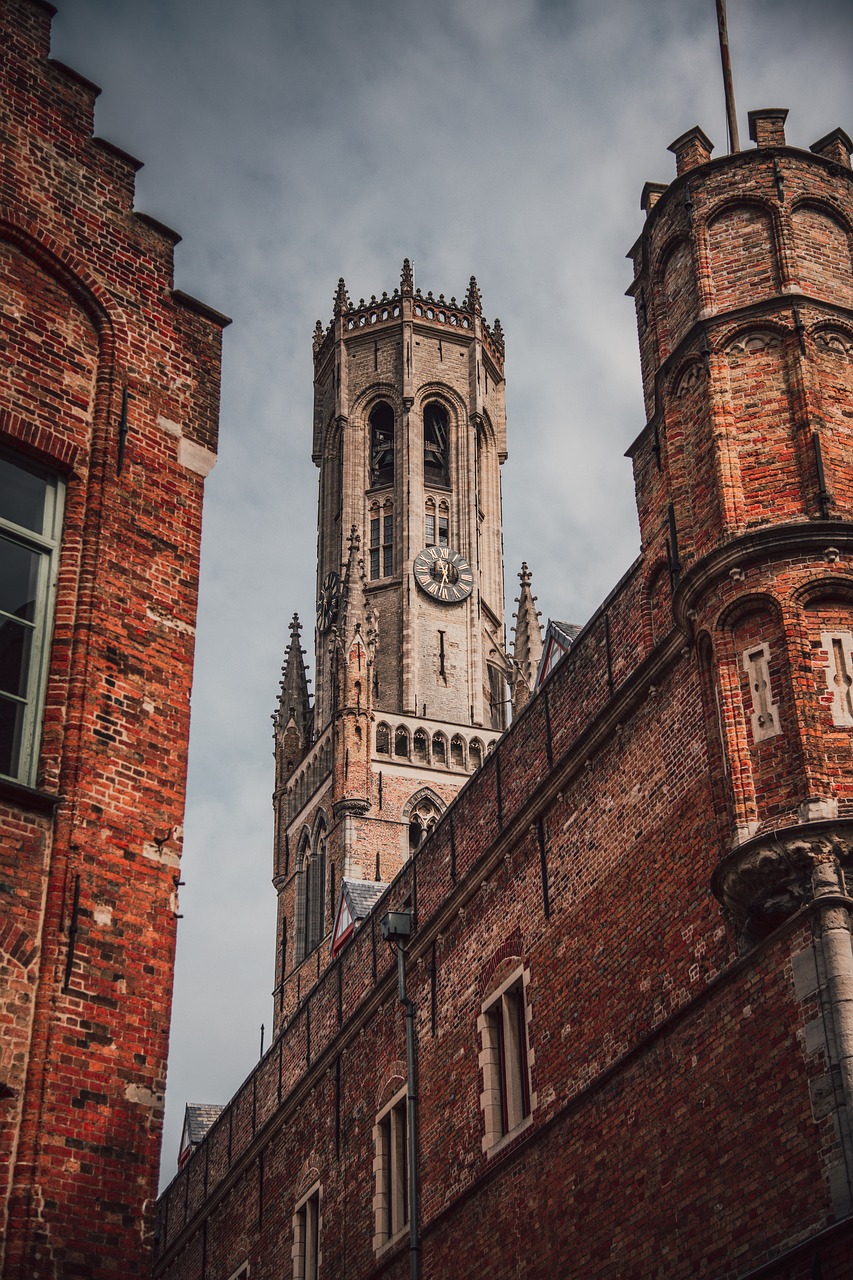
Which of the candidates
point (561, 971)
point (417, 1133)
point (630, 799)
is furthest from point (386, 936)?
point (630, 799)

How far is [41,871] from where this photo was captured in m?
10.8

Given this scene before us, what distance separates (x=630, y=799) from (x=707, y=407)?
4205 mm

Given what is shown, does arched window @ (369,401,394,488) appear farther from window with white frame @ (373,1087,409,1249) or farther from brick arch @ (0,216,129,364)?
brick arch @ (0,216,129,364)

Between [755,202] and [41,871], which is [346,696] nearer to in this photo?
[755,202]

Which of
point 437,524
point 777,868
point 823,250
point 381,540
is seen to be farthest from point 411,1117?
point 437,524

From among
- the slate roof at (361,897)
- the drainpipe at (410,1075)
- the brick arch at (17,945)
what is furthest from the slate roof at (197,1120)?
the brick arch at (17,945)

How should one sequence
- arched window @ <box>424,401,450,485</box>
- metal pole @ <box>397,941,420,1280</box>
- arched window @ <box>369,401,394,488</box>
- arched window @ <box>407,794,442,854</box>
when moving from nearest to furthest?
metal pole @ <box>397,941,420,1280</box> < arched window @ <box>407,794,442,854</box> < arched window @ <box>369,401,394,488</box> < arched window @ <box>424,401,450,485</box>

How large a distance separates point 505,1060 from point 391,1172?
4041mm

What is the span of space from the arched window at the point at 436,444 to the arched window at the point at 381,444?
165 centimetres

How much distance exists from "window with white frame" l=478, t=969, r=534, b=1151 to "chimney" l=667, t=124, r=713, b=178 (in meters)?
9.52

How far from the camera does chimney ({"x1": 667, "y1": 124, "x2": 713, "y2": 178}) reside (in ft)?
60.2

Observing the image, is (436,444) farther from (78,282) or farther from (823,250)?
(78,282)

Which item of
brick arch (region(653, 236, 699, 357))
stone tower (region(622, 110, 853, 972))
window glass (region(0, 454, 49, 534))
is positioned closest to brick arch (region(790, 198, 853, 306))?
stone tower (region(622, 110, 853, 972))

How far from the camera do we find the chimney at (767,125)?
1802 centimetres
